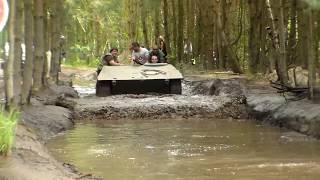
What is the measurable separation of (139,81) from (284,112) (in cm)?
608

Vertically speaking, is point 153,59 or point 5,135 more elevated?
point 153,59

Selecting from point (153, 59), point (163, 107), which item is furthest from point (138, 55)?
point (163, 107)

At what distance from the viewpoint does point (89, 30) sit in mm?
47781

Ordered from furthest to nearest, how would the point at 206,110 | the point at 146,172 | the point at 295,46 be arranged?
the point at 295,46
the point at 206,110
the point at 146,172

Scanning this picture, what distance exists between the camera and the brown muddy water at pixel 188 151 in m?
6.60

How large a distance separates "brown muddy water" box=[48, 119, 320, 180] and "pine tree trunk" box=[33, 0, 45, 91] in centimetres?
160

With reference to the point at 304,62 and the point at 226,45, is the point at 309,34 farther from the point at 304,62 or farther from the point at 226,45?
the point at 226,45

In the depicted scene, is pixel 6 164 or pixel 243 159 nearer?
pixel 6 164

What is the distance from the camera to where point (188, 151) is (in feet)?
26.8

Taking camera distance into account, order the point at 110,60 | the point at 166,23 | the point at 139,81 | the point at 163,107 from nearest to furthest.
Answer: the point at 163,107 < the point at 139,81 < the point at 110,60 < the point at 166,23

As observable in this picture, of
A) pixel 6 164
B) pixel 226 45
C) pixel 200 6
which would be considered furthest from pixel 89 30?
pixel 6 164

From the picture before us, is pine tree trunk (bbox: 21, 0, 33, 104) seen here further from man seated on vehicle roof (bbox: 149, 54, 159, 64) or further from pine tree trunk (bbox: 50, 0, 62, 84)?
man seated on vehicle roof (bbox: 149, 54, 159, 64)

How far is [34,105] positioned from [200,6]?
14.9 metres

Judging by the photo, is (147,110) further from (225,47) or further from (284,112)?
(225,47)
